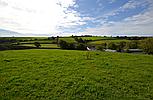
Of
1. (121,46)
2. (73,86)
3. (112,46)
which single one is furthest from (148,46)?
(73,86)

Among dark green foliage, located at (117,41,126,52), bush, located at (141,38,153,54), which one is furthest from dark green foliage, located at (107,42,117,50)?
bush, located at (141,38,153,54)

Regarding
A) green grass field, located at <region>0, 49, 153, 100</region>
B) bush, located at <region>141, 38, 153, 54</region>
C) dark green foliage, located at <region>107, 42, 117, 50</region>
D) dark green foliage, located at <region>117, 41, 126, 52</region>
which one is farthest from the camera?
dark green foliage, located at <region>107, 42, 117, 50</region>

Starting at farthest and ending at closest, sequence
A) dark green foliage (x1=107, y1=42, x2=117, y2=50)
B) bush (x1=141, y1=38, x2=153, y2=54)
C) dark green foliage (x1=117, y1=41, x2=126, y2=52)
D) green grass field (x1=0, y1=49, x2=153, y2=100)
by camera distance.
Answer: dark green foliage (x1=107, y1=42, x2=117, y2=50)
dark green foliage (x1=117, y1=41, x2=126, y2=52)
bush (x1=141, y1=38, x2=153, y2=54)
green grass field (x1=0, y1=49, x2=153, y2=100)

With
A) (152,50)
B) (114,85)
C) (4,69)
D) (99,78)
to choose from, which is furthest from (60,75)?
(152,50)

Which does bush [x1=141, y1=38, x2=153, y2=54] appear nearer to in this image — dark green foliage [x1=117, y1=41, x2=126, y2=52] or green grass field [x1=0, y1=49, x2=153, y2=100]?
dark green foliage [x1=117, y1=41, x2=126, y2=52]

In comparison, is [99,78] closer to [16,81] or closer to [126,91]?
[126,91]

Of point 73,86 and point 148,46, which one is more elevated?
point 73,86

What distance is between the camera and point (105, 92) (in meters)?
13.9

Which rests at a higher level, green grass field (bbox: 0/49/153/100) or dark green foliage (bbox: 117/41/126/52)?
green grass field (bbox: 0/49/153/100)

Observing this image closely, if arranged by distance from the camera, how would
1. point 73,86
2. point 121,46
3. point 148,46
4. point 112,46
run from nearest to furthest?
point 73,86 < point 148,46 < point 112,46 < point 121,46

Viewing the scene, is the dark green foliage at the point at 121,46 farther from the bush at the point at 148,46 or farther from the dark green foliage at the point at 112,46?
the bush at the point at 148,46

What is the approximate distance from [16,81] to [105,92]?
7.47 m

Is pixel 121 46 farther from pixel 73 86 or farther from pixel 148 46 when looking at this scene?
pixel 73 86

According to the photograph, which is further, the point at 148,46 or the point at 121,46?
the point at 121,46
